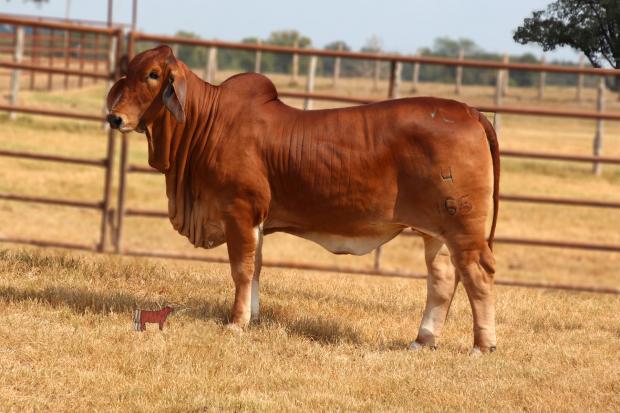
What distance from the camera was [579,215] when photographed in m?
17.0

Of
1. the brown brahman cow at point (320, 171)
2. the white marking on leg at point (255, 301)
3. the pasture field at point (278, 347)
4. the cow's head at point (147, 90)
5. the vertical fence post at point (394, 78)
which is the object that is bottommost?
the pasture field at point (278, 347)

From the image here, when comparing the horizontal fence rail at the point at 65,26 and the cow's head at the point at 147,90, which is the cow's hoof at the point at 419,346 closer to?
the cow's head at the point at 147,90

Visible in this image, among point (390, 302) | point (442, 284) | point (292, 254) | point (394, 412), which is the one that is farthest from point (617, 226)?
point (394, 412)

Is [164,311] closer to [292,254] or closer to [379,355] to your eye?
[379,355]

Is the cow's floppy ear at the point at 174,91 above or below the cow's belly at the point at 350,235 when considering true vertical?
above

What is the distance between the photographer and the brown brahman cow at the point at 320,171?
18.9 ft

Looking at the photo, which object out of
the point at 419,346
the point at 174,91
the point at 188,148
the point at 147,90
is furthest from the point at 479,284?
the point at 147,90

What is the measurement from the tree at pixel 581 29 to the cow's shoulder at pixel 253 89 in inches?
63.5

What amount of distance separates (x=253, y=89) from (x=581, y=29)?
205 cm

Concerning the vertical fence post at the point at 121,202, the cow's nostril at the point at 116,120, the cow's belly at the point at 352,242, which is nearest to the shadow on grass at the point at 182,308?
the cow's belly at the point at 352,242

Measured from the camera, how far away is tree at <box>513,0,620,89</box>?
642cm

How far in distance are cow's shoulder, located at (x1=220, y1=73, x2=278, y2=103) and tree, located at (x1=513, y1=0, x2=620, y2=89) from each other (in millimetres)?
1614

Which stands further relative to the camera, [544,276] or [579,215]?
[579,215]

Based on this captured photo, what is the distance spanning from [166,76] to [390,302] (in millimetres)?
2398
